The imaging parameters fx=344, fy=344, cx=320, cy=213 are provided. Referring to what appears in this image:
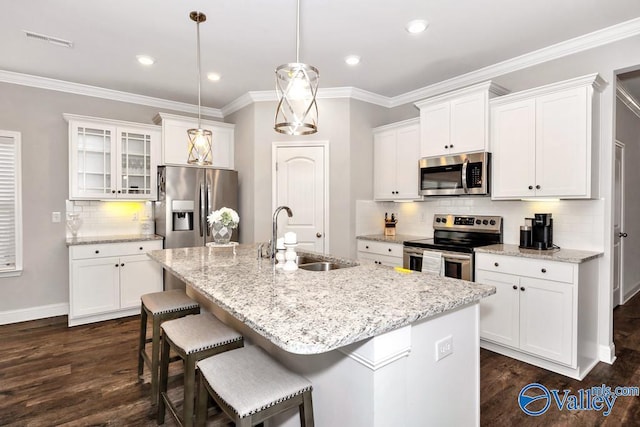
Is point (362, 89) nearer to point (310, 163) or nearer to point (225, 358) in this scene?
point (310, 163)

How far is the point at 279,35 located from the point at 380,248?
2477 millimetres

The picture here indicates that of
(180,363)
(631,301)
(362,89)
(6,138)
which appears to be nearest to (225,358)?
(180,363)

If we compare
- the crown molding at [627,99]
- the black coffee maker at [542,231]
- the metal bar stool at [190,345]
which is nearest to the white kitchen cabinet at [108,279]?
the metal bar stool at [190,345]

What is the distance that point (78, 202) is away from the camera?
415 centimetres

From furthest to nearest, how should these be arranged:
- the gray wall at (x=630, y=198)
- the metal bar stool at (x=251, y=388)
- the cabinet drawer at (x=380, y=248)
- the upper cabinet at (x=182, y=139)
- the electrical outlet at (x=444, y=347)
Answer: the gray wall at (x=630, y=198), the upper cabinet at (x=182, y=139), the cabinet drawer at (x=380, y=248), the electrical outlet at (x=444, y=347), the metal bar stool at (x=251, y=388)

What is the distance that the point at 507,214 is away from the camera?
3461 millimetres

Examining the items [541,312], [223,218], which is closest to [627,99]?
[541,312]

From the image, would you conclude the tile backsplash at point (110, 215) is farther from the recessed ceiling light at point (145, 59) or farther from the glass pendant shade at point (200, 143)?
the glass pendant shade at point (200, 143)

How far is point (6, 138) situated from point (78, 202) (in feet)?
3.10

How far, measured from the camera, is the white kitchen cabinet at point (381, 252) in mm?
3854

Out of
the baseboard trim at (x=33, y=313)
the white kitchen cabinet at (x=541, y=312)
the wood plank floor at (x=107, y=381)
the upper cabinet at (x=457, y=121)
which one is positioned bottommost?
the wood plank floor at (x=107, y=381)

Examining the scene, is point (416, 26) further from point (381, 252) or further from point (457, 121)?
point (381, 252)

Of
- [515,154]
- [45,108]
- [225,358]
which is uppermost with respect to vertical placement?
[45,108]

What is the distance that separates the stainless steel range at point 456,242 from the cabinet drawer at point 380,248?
0.48 ft
